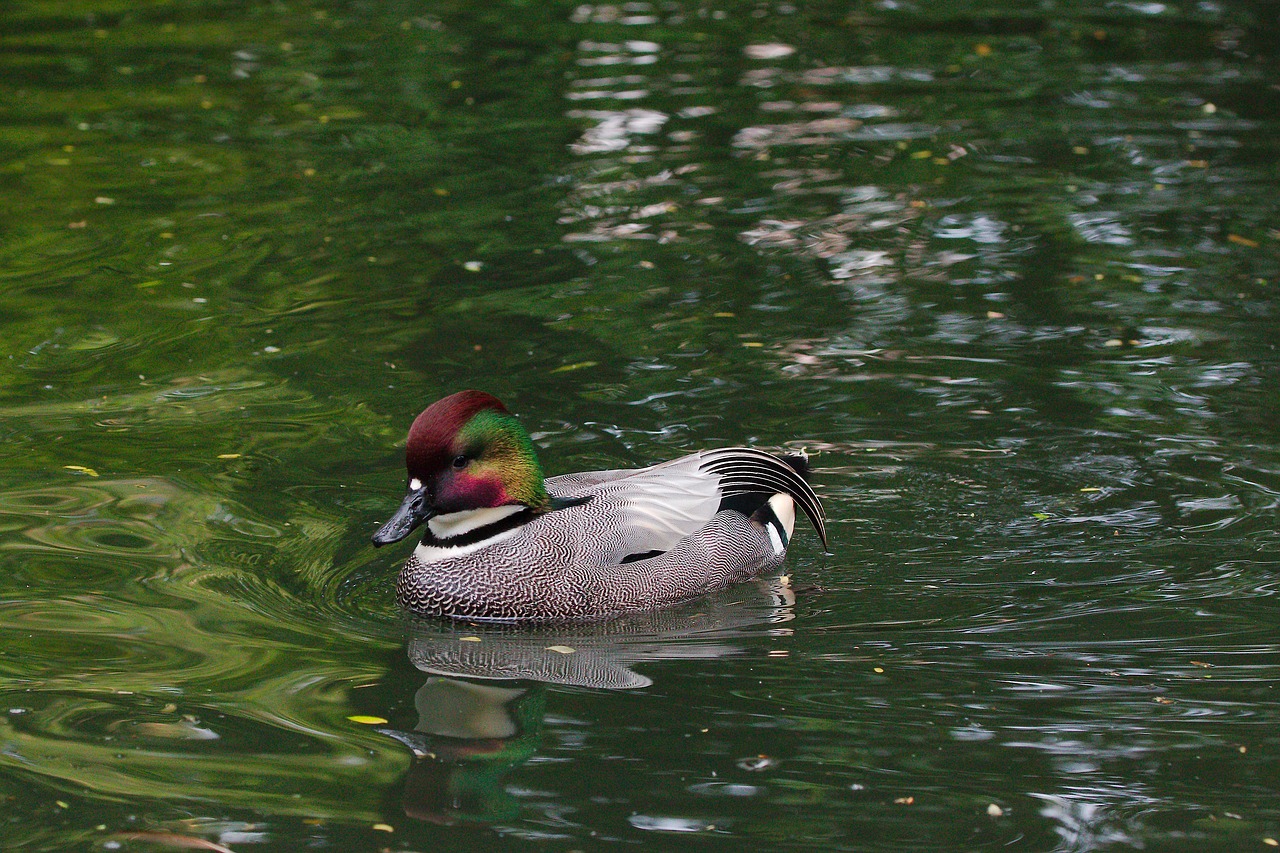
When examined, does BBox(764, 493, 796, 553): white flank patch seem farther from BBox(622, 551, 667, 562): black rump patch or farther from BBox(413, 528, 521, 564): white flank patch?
BBox(413, 528, 521, 564): white flank patch

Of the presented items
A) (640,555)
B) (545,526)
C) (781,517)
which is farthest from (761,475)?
(545,526)

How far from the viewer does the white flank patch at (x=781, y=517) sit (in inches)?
315

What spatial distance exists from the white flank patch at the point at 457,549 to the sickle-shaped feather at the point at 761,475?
972 millimetres

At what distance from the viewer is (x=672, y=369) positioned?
9.68 meters

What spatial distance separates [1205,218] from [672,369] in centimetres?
462

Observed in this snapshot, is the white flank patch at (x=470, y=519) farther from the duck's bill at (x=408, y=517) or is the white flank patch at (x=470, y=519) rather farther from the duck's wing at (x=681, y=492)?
the duck's wing at (x=681, y=492)

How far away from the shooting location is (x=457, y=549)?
7352 mm

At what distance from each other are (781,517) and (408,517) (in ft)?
6.07

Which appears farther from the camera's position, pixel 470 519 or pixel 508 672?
pixel 470 519

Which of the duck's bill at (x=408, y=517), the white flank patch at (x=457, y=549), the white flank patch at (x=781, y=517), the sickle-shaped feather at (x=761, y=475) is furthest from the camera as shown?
the white flank patch at (x=781, y=517)

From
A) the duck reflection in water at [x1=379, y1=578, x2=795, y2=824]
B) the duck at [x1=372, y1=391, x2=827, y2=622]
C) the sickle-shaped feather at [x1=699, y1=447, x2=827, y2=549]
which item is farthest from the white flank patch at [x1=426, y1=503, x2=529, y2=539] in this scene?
the sickle-shaped feather at [x1=699, y1=447, x2=827, y2=549]

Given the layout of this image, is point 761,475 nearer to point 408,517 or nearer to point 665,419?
point 665,419

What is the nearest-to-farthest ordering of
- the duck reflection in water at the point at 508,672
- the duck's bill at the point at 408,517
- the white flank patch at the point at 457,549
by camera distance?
the duck reflection in water at the point at 508,672, the duck's bill at the point at 408,517, the white flank patch at the point at 457,549

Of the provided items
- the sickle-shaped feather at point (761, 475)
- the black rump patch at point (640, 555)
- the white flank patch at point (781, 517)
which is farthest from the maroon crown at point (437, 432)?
the white flank patch at point (781, 517)
